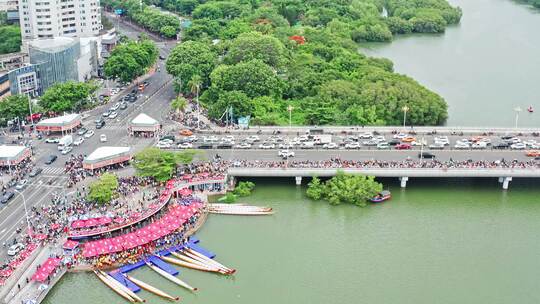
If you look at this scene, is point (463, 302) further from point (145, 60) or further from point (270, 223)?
point (145, 60)

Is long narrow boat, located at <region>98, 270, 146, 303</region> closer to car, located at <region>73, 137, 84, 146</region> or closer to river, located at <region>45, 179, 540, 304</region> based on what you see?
river, located at <region>45, 179, 540, 304</region>

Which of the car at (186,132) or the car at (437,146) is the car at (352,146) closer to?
the car at (437,146)

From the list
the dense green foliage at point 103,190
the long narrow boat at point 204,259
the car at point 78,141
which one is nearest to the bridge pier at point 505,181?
the long narrow boat at point 204,259

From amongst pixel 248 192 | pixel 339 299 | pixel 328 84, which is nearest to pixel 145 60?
pixel 328 84

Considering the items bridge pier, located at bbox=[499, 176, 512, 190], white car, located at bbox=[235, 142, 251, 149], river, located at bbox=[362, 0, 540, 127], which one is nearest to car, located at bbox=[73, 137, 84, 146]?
white car, located at bbox=[235, 142, 251, 149]

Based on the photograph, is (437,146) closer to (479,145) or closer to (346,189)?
(479,145)

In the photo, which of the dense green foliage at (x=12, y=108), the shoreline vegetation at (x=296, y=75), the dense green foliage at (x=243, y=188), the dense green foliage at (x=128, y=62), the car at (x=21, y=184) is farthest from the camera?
the dense green foliage at (x=128, y=62)
